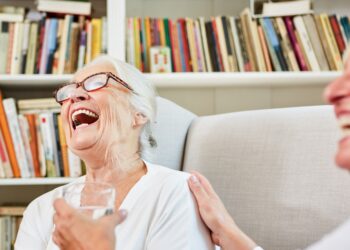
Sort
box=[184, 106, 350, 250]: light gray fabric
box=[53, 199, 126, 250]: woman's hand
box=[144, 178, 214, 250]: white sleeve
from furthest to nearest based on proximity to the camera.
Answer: box=[184, 106, 350, 250]: light gray fabric
box=[144, 178, 214, 250]: white sleeve
box=[53, 199, 126, 250]: woman's hand

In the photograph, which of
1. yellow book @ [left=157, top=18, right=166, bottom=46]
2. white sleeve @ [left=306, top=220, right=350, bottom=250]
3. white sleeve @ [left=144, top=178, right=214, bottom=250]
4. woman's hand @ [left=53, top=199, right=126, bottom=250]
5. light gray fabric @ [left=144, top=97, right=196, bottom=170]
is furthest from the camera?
yellow book @ [left=157, top=18, right=166, bottom=46]

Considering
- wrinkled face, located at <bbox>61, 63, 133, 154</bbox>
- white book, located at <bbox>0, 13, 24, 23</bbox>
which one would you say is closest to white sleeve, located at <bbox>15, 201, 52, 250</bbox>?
wrinkled face, located at <bbox>61, 63, 133, 154</bbox>

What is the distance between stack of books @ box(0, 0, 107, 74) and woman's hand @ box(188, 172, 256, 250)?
1.00m

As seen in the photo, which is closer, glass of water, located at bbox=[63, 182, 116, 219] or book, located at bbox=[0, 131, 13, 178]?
glass of water, located at bbox=[63, 182, 116, 219]

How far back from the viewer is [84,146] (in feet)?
4.35

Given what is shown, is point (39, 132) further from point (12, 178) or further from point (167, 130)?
point (167, 130)

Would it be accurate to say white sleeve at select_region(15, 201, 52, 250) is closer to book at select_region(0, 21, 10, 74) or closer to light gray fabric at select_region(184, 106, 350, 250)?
light gray fabric at select_region(184, 106, 350, 250)

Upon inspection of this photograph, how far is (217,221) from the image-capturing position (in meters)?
1.17

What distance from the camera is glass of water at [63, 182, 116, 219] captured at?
0.82 meters

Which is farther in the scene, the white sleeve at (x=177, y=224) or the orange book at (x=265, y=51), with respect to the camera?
the orange book at (x=265, y=51)

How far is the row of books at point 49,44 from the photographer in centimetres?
200

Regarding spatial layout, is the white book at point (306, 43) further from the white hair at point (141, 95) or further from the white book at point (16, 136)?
the white book at point (16, 136)

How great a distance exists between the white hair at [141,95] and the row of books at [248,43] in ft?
2.02

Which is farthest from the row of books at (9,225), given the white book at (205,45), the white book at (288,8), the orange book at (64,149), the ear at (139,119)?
the white book at (288,8)
